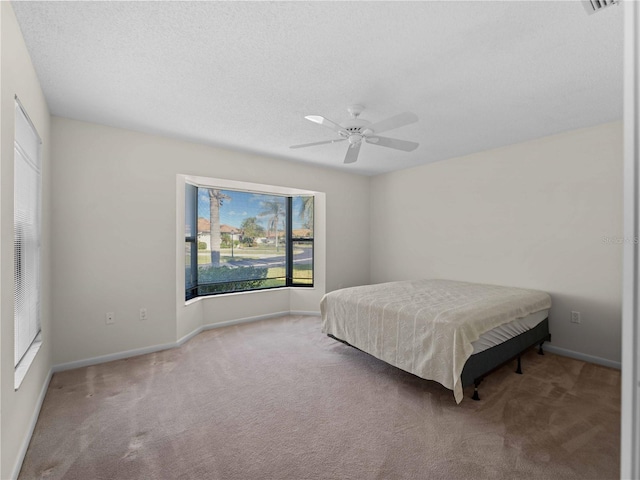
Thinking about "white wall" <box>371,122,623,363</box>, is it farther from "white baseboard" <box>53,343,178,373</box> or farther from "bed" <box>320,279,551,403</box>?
"white baseboard" <box>53,343,178,373</box>

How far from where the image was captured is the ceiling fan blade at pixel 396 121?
220cm

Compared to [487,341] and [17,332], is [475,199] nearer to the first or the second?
[487,341]

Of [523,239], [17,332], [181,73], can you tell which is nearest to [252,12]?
[181,73]

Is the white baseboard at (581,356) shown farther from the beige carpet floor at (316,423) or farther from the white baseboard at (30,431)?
the white baseboard at (30,431)

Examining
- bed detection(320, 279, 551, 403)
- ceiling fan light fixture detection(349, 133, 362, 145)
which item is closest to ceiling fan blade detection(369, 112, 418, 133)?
ceiling fan light fixture detection(349, 133, 362, 145)

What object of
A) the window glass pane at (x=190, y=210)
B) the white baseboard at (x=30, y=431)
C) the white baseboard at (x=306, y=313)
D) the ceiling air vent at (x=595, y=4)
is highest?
the ceiling air vent at (x=595, y=4)

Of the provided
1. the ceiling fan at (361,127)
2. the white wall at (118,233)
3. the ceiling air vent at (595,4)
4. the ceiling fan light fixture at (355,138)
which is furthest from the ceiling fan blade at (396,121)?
the white wall at (118,233)

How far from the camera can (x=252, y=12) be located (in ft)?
5.20

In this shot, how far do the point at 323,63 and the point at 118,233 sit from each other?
8.81 feet

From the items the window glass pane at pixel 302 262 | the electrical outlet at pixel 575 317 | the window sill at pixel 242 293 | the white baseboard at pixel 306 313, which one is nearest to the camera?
the electrical outlet at pixel 575 317

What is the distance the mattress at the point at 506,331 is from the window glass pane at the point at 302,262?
3087 millimetres

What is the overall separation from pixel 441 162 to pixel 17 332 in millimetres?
4828

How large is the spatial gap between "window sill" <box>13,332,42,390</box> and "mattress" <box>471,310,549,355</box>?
2.99 metres

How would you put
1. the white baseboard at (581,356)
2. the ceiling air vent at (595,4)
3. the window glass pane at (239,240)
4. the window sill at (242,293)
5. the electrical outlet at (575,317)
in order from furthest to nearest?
1. the window glass pane at (239,240)
2. the window sill at (242,293)
3. the electrical outlet at (575,317)
4. the white baseboard at (581,356)
5. the ceiling air vent at (595,4)
